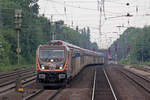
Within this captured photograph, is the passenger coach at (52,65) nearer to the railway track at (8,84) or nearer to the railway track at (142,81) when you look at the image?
the railway track at (8,84)

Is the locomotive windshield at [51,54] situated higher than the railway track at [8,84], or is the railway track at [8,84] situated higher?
the locomotive windshield at [51,54]

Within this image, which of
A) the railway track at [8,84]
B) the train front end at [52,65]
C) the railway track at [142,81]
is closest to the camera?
the railway track at [8,84]

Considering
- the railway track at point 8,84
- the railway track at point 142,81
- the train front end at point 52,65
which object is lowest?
the railway track at point 142,81

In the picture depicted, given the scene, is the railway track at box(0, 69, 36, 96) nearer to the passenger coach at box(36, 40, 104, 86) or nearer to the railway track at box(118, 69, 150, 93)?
the passenger coach at box(36, 40, 104, 86)

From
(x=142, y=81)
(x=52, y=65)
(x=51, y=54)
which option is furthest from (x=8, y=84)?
(x=142, y=81)

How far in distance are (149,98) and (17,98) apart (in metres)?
7.43

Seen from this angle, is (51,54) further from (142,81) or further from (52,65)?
(142,81)

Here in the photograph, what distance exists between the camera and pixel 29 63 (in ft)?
210

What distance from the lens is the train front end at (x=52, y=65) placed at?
20.1m

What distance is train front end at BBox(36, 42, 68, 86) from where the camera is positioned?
20.1m

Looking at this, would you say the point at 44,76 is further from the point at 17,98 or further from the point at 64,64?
the point at 17,98

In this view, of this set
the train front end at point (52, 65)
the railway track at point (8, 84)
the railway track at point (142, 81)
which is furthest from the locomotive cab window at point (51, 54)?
the railway track at point (142, 81)

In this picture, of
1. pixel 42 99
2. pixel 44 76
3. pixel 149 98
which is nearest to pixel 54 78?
pixel 44 76

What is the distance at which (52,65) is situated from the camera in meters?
20.2
